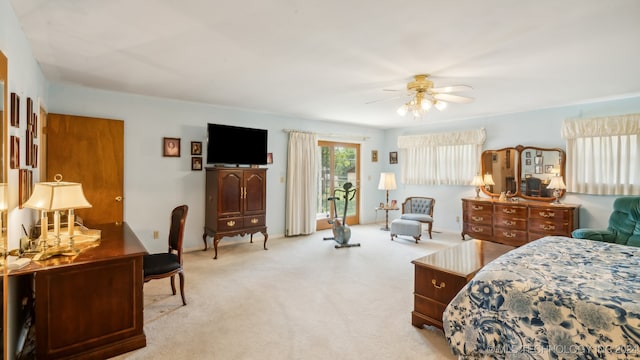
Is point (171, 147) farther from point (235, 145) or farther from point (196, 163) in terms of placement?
point (235, 145)

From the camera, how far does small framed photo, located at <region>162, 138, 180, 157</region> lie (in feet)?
14.7

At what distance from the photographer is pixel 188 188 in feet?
15.5

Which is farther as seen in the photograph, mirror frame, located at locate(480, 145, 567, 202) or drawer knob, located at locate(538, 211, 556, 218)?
mirror frame, located at locate(480, 145, 567, 202)

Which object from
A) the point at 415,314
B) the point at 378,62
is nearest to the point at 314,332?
Answer: the point at 415,314

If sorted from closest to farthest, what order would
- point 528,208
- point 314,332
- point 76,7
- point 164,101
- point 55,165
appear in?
point 76,7, point 314,332, point 55,165, point 164,101, point 528,208

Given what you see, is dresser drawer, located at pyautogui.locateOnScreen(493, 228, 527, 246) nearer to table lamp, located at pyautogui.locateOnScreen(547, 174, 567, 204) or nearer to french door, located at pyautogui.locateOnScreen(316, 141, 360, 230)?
table lamp, located at pyautogui.locateOnScreen(547, 174, 567, 204)

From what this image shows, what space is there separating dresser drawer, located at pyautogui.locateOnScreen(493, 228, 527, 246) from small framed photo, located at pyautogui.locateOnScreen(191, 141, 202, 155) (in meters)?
5.06

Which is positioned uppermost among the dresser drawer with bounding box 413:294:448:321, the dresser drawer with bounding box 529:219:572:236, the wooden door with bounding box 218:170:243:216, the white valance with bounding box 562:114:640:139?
the white valance with bounding box 562:114:640:139

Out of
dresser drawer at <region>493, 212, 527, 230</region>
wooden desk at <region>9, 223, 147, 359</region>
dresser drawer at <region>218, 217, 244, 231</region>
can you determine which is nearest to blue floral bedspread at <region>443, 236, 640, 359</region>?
wooden desk at <region>9, 223, 147, 359</region>

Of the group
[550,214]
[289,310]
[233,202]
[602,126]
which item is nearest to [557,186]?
[550,214]

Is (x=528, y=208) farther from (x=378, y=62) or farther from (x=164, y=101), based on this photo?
(x=164, y=101)

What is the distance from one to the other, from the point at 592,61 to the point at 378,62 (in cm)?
200

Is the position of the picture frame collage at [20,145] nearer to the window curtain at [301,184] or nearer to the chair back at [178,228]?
the chair back at [178,228]

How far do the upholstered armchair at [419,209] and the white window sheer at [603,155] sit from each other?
2172 millimetres
